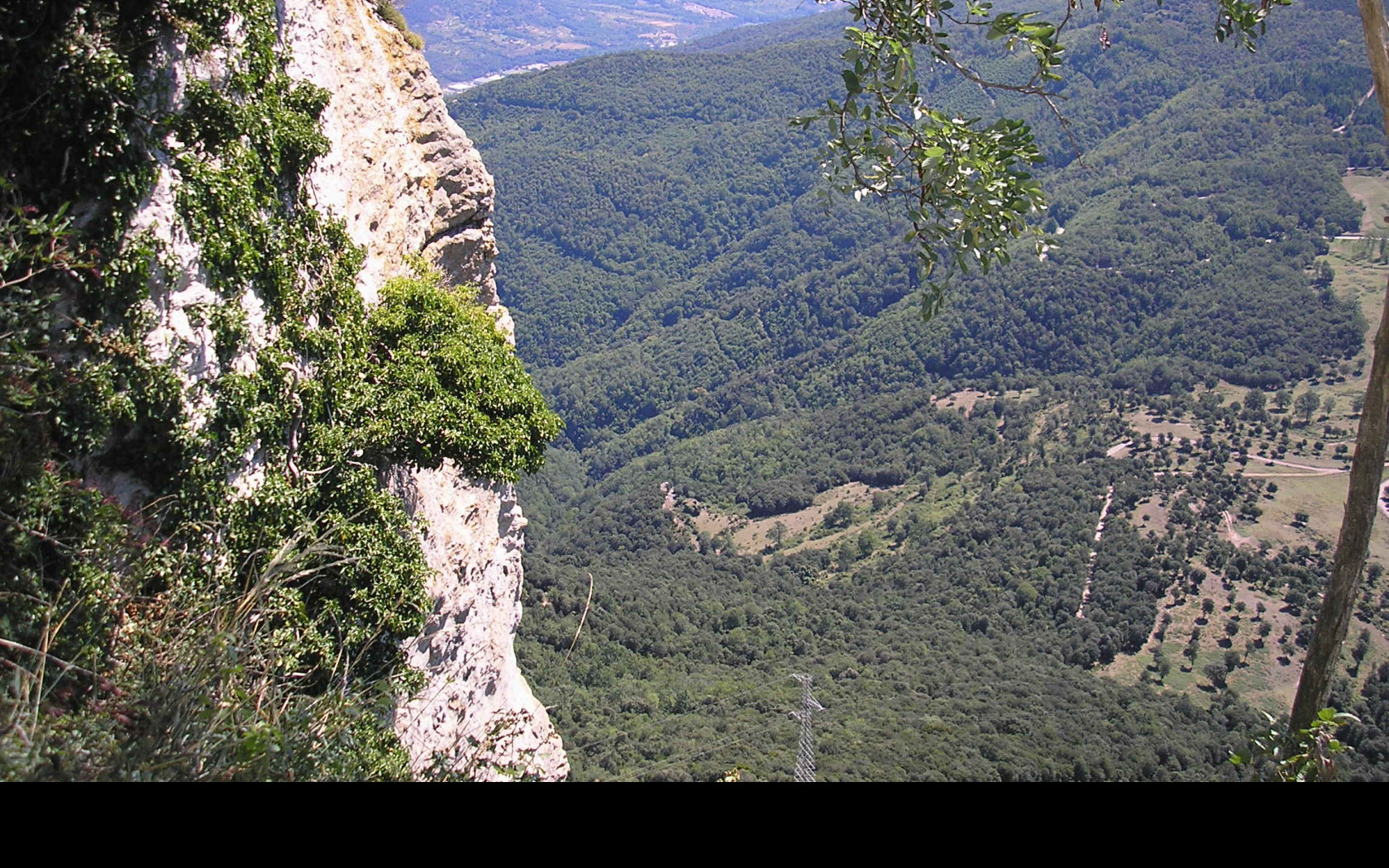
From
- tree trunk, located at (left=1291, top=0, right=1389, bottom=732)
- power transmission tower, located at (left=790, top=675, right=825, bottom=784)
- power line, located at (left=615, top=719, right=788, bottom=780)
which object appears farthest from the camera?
power line, located at (left=615, top=719, right=788, bottom=780)

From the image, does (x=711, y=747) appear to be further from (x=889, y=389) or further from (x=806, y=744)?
(x=889, y=389)

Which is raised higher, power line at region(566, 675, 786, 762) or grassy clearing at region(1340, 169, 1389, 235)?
grassy clearing at region(1340, 169, 1389, 235)

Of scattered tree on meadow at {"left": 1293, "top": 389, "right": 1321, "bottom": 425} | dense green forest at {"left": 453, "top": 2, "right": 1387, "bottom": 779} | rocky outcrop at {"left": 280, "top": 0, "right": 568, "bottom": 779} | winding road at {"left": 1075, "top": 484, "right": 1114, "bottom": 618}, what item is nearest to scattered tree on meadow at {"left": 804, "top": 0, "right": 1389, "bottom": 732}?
dense green forest at {"left": 453, "top": 2, "right": 1387, "bottom": 779}

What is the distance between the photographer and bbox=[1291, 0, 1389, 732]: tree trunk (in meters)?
4.30

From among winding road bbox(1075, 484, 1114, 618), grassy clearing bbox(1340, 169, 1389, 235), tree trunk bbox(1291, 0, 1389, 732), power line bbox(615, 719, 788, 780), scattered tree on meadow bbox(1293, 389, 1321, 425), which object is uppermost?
tree trunk bbox(1291, 0, 1389, 732)

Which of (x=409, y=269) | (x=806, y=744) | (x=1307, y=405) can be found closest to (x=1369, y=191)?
(x=1307, y=405)

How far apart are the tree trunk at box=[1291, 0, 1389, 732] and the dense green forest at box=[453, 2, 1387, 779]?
5.08 ft

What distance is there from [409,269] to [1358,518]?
29.0 ft

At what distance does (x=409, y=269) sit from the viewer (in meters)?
10.3

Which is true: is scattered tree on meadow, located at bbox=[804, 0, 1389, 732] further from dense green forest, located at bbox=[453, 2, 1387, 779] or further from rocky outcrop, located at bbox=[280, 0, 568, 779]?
rocky outcrop, located at bbox=[280, 0, 568, 779]

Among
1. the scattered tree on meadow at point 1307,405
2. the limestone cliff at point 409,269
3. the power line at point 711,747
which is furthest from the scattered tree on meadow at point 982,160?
the scattered tree on meadow at point 1307,405

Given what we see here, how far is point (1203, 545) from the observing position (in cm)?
4772
